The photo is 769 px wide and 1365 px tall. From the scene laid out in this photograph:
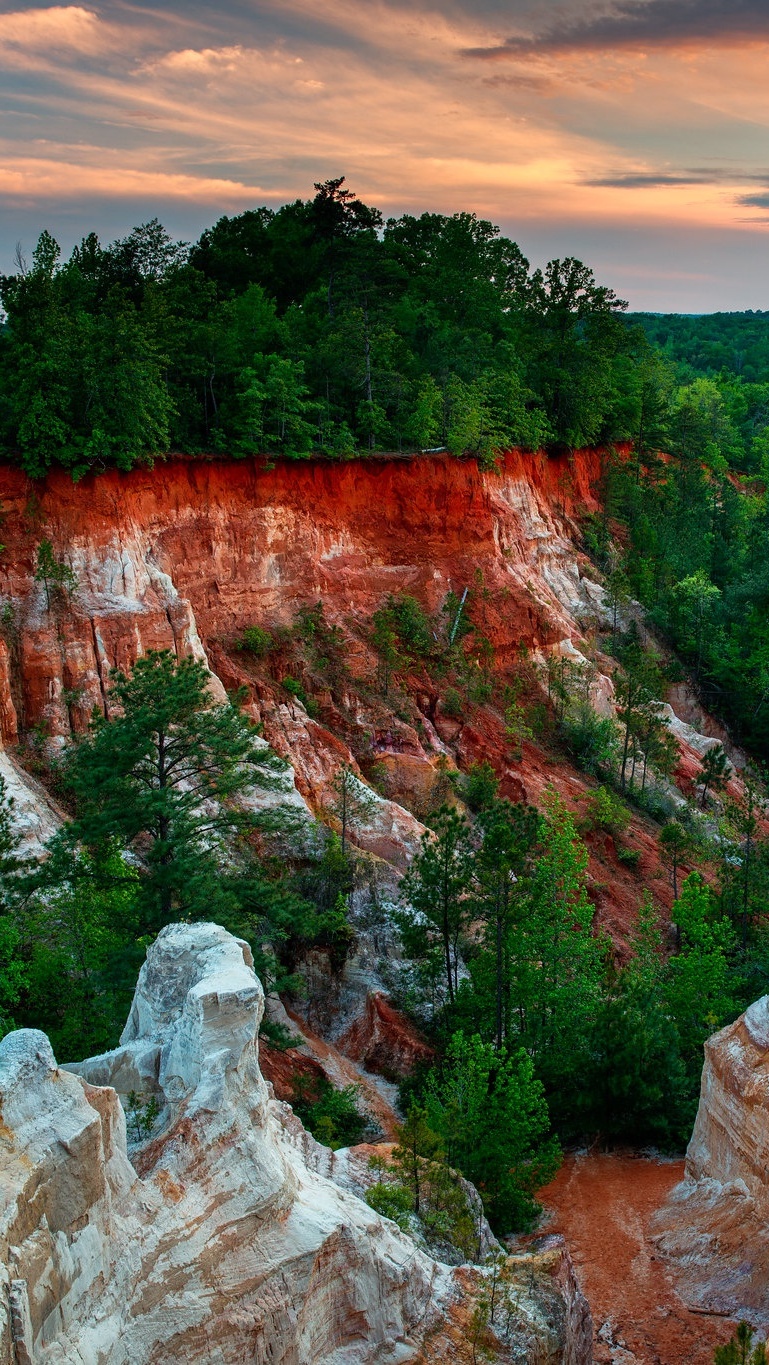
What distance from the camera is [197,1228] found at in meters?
12.1

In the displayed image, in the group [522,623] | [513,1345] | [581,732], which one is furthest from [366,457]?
[513,1345]

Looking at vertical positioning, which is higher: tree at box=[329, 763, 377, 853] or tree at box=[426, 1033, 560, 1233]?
tree at box=[329, 763, 377, 853]

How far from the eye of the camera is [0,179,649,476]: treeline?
100 feet

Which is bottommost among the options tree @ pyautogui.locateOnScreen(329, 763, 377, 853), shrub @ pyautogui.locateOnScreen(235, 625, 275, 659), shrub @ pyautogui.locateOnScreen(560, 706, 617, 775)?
shrub @ pyautogui.locateOnScreen(560, 706, 617, 775)

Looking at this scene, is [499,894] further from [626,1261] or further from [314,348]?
[314,348]

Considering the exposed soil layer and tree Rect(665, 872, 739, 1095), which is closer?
the exposed soil layer

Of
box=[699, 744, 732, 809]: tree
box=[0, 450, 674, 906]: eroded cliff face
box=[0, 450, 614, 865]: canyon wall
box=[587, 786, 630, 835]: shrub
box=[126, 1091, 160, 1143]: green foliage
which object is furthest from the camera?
box=[699, 744, 732, 809]: tree

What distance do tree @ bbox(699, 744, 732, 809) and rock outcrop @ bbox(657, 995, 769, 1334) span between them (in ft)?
73.8

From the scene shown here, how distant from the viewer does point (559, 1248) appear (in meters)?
16.6

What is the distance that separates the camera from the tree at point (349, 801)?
30.0m

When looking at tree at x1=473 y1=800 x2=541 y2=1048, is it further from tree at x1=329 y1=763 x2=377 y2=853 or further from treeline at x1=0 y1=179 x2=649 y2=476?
treeline at x1=0 y1=179 x2=649 y2=476

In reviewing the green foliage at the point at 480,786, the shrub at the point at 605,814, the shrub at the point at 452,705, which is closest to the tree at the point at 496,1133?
the green foliage at the point at 480,786

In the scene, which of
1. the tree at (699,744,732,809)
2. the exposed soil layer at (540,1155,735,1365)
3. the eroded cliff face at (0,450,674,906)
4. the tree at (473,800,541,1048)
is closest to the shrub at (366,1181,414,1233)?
the exposed soil layer at (540,1155,735,1365)

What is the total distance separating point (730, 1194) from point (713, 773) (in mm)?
24022
